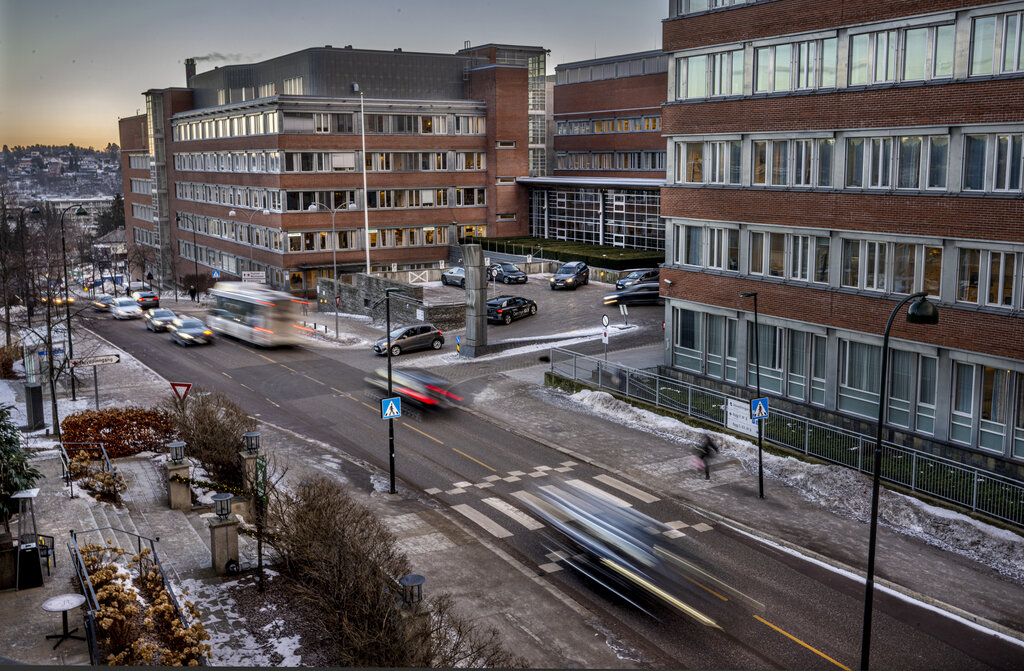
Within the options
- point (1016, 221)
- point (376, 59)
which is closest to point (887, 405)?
point (1016, 221)

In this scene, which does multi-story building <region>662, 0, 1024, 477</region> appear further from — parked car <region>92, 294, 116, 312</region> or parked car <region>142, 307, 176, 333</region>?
parked car <region>92, 294, 116, 312</region>

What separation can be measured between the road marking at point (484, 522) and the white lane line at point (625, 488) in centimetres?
438

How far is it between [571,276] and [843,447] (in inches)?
1365

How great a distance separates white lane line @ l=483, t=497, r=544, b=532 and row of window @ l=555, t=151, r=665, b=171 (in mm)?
56411

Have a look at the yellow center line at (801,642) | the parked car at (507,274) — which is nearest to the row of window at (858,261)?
the yellow center line at (801,642)

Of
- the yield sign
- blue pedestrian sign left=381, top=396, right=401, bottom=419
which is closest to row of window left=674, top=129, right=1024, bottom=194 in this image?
blue pedestrian sign left=381, top=396, right=401, bottom=419

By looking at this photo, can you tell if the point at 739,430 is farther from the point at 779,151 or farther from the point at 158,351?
the point at 158,351

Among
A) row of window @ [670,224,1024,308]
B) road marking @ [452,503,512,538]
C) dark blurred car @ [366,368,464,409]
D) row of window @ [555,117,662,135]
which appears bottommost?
road marking @ [452,503,512,538]

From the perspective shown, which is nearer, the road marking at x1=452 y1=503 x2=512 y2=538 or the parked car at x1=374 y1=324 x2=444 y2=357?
the road marking at x1=452 y1=503 x2=512 y2=538

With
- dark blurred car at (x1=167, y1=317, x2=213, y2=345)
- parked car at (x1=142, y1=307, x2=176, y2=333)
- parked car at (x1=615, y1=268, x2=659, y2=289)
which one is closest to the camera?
dark blurred car at (x1=167, y1=317, x2=213, y2=345)

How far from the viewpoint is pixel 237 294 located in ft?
164

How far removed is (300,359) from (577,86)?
169 ft

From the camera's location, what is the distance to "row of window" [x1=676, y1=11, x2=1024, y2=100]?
24812mm

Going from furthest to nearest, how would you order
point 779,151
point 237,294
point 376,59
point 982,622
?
point 376,59 < point 237,294 < point 779,151 < point 982,622
